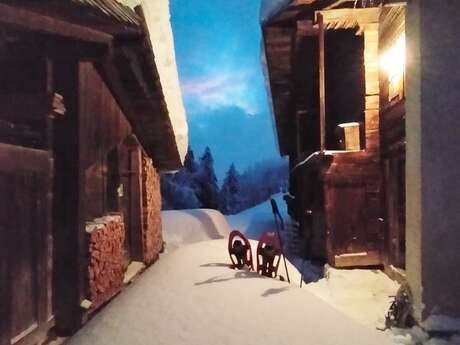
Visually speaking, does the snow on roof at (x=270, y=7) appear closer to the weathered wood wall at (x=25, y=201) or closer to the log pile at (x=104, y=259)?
the log pile at (x=104, y=259)

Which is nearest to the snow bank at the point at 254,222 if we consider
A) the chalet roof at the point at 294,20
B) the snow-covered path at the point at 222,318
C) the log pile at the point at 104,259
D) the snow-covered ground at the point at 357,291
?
the chalet roof at the point at 294,20

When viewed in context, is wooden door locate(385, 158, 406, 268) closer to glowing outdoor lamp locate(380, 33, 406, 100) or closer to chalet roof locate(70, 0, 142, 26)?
glowing outdoor lamp locate(380, 33, 406, 100)

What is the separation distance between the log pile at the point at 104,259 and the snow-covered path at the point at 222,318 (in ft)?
1.00

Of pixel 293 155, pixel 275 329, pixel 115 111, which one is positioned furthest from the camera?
pixel 293 155

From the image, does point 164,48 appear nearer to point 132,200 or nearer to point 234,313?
point 132,200

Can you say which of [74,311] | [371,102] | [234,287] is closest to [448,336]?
[234,287]

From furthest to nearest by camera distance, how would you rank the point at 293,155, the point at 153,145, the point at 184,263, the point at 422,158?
the point at 293,155
the point at 153,145
the point at 184,263
the point at 422,158

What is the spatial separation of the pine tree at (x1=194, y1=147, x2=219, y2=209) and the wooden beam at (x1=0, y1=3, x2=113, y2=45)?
3350 centimetres

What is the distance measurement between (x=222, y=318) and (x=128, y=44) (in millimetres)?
2955

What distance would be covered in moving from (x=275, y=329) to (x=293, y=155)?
52.1 ft

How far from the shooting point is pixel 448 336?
4.60m

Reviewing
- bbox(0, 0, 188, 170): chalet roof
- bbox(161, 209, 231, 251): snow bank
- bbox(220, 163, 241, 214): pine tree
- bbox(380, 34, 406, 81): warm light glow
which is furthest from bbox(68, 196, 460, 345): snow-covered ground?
bbox(220, 163, 241, 214): pine tree

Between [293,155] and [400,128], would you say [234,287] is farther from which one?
[293,155]

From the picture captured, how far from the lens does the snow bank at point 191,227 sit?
60.7 feet
